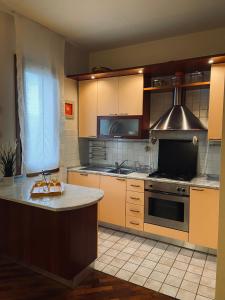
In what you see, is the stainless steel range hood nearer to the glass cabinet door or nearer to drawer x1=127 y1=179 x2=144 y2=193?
the glass cabinet door

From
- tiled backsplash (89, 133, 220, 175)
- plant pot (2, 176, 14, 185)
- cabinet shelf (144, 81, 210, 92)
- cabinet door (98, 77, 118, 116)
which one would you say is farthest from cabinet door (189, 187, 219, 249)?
plant pot (2, 176, 14, 185)

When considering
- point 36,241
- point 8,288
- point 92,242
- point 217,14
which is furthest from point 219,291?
point 217,14

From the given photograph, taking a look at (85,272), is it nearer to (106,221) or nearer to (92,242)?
(92,242)

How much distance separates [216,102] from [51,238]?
2399 millimetres

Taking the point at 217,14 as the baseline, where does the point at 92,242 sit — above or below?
below

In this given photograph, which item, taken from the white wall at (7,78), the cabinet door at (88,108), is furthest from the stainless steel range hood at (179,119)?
the white wall at (7,78)

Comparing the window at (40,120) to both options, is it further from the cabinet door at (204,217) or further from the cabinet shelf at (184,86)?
the cabinet door at (204,217)

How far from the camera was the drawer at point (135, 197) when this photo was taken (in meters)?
3.08

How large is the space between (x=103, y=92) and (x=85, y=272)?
2.48m

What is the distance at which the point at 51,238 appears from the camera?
Result: 209 centimetres

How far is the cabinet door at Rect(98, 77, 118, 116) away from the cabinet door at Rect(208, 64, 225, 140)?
1.35 m

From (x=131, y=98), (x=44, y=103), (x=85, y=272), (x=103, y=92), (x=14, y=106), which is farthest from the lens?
(x=103, y=92)

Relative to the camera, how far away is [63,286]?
7.01 feet

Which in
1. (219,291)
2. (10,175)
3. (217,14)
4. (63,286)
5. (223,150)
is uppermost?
(217,14)
